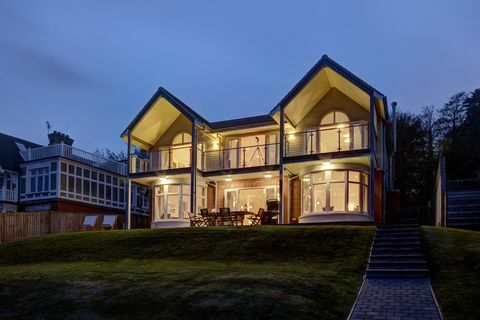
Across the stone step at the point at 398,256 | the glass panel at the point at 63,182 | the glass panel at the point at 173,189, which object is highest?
the glass panel at the point at 63,182

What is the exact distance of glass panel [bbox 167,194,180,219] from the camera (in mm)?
27281

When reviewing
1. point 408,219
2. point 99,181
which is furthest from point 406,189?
point 99,181

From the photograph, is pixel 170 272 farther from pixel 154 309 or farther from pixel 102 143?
pixel 102 143

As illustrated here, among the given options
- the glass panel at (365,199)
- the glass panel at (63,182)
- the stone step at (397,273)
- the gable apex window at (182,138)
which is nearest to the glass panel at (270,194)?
the glass panel at (365,199)

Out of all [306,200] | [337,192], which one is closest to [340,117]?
[337,192]

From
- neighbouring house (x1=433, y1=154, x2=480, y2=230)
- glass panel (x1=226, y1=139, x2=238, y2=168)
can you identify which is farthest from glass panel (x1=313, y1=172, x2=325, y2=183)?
neighbouring house (x1=433, y1=154, x2=480, y2=230)

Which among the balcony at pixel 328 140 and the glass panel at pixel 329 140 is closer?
the balcony at pixel 328 140

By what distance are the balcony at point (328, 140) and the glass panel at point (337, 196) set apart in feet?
5.08

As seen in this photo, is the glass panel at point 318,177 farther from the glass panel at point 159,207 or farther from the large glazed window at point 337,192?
the glass panel at point 159,207

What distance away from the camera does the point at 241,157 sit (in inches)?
1061

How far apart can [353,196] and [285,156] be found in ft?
11.6

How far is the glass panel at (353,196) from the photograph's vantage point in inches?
898

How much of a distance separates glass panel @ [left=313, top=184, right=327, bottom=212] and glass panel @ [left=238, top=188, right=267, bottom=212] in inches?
158

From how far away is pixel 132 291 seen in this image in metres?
11.5
